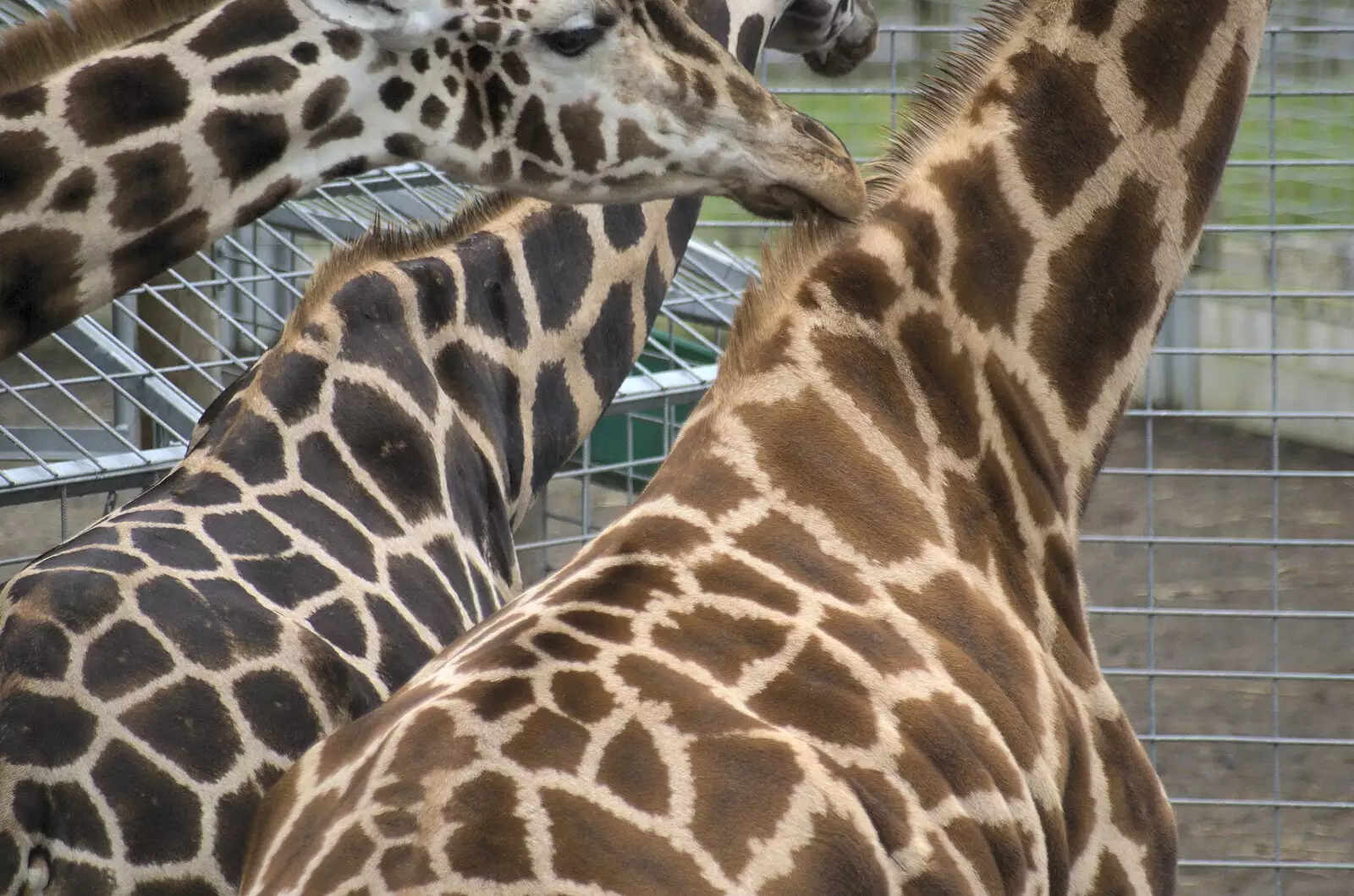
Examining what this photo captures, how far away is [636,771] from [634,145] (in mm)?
955

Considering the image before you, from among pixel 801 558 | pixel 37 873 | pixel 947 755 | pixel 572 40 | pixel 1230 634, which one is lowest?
pixel 1230 634

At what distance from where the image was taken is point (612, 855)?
1302 mm

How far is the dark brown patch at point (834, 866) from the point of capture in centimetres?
133

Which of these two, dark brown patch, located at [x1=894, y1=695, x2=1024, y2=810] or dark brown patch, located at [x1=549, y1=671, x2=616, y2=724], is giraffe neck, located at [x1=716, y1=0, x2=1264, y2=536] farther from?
dark brown patch, located at [x1=549, y1=671, x2=616, y2=724]

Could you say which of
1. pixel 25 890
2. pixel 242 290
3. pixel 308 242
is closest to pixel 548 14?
pixel 25 890

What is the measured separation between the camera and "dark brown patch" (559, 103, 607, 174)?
6.79ft

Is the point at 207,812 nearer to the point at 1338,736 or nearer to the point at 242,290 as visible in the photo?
the point at 242,290

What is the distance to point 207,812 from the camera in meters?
1.88

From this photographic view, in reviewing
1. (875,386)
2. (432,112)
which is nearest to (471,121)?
(432,112)

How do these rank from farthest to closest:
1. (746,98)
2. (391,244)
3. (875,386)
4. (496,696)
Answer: (391,244) → (746,98) → (875,386) → (496,696)

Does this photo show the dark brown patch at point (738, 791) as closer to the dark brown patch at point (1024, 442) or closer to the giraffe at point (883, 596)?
the giraffe at point (883, 596)

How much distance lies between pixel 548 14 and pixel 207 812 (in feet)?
3.14

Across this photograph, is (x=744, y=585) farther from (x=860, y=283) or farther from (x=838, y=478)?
(x=860, y=283)

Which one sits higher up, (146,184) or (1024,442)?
(146,184)
